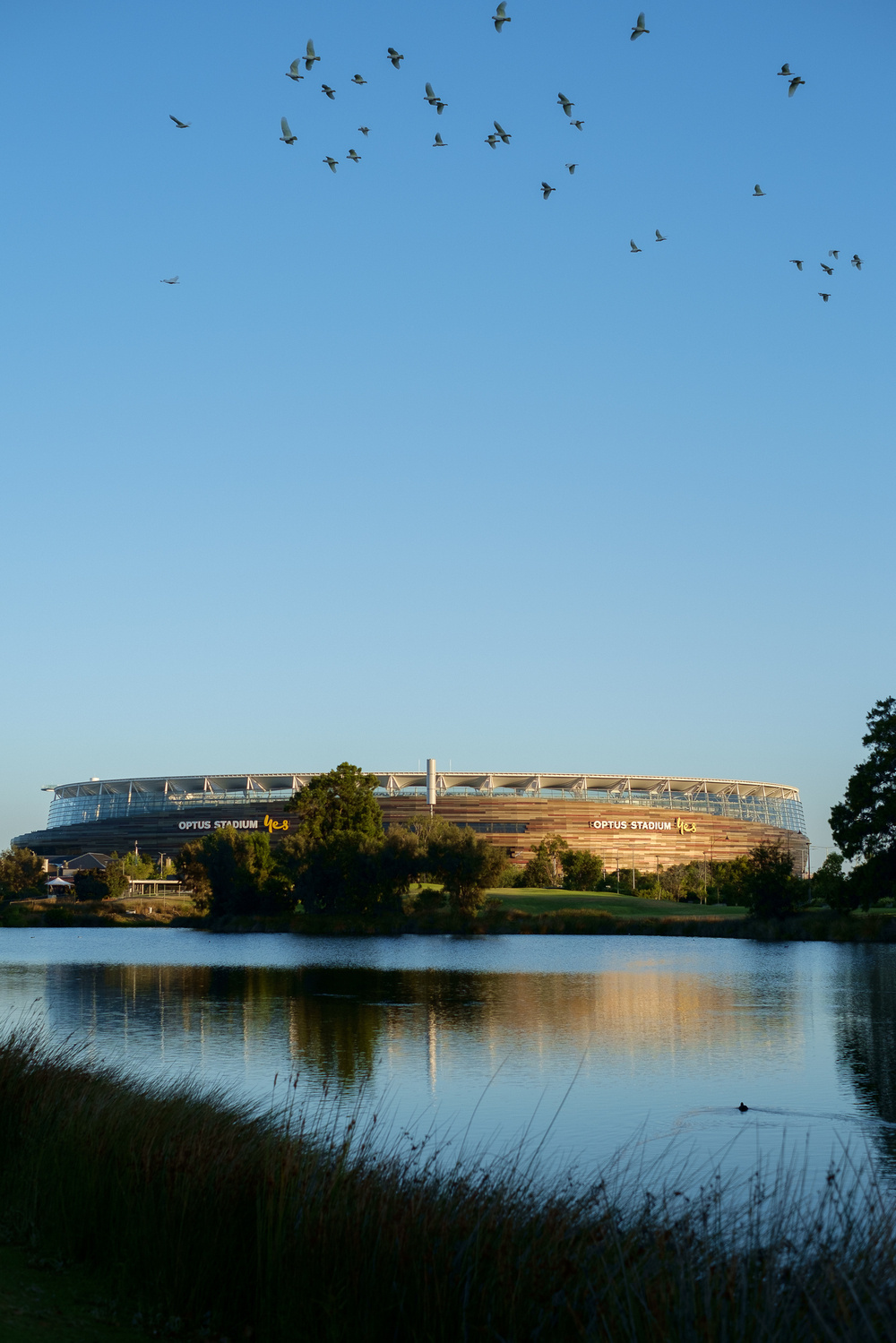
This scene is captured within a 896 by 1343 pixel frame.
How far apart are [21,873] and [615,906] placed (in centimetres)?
8535

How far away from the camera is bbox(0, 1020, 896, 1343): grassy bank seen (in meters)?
6.94

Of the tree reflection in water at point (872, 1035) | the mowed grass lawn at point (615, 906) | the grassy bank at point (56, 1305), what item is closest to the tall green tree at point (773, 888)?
the mowed grass lawn at point (615, 906)

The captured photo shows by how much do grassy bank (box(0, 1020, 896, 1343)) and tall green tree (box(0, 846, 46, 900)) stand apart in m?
143

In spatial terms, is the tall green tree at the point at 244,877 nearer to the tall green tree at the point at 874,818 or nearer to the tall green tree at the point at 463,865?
the tall green tree at the point at 463,865

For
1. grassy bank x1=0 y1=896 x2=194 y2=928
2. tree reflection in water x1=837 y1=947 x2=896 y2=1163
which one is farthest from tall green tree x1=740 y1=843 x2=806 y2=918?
grassy bank x1=0 y1=896 x2=194 y2=928

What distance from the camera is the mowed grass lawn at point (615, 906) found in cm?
9112

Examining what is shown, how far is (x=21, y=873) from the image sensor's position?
149m

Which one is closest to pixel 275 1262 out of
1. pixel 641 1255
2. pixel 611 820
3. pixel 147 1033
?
pixel 641 1255

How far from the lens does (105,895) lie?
119125mm

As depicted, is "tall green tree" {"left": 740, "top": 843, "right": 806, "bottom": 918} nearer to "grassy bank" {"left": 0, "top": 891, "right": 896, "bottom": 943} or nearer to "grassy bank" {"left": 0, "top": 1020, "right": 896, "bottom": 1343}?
"grassy bank" {"left": 0, "top": 891, "right": 896, "bottom": 943}

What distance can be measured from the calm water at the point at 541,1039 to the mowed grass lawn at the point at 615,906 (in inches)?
1310

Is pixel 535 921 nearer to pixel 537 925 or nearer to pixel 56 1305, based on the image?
pixel 537 925

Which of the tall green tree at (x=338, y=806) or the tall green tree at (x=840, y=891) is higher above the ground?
the tall green tree at (x=338, y=806)

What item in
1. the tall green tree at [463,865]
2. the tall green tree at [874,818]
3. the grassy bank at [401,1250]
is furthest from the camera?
the tall green tree at [463,865]
